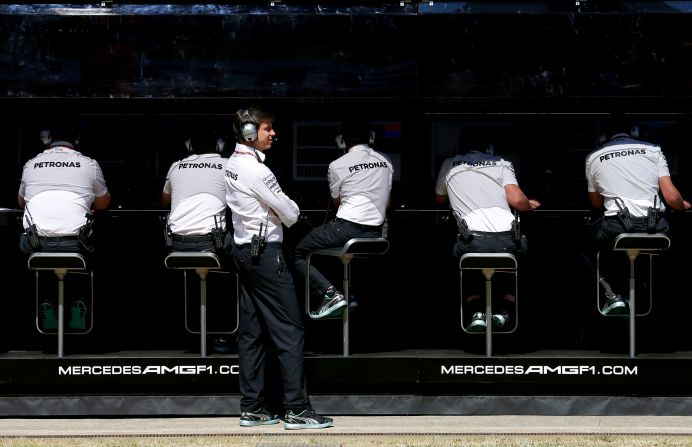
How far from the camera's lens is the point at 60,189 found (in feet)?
23.5

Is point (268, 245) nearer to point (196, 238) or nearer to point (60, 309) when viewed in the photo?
point (196, 238)

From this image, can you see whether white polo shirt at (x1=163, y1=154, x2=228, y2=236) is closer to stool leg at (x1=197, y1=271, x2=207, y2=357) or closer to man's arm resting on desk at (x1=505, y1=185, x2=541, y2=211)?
stool leg at (x1=197, y1=271, x2=207, y2=357)

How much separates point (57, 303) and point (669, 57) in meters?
3.89

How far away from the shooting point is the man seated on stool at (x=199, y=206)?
23.3 feet

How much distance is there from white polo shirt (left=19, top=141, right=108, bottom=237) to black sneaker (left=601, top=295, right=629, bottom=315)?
3073 mm

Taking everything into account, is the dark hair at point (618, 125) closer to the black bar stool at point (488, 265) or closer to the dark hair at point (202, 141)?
the black bar stool at point (488, 265)

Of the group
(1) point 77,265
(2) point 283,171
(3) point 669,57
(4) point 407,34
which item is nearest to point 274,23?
(4) point 407,34

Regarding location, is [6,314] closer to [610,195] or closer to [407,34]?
[407,34]

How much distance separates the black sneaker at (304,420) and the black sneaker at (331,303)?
0.63 metres

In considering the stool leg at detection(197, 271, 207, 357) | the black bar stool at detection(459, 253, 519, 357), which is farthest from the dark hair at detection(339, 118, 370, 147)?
the stool leg at detection(197, 271, 207, 357)

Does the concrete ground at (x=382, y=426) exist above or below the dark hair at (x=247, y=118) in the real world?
below

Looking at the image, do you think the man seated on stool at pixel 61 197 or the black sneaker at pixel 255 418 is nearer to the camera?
the black sneaker at pixel 255 418

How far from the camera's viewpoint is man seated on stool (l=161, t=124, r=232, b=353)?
7098 millimetres

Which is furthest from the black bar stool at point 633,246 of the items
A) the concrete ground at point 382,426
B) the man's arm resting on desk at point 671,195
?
the concrete ground at point 382,426
